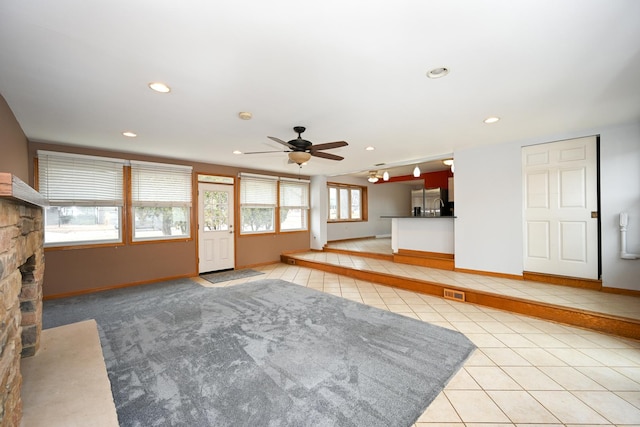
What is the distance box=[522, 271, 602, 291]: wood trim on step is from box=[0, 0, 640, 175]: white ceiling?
7.36 feet

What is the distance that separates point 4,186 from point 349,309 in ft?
11.1

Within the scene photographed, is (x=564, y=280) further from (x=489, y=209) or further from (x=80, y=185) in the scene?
(x=80, y=185)

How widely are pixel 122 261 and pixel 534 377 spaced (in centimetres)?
604

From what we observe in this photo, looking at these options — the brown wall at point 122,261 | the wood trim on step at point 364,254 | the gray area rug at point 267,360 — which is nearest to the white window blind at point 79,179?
the brown wall at point 122,261

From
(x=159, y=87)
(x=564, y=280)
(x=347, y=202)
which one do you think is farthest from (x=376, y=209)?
(x=159, y=87)

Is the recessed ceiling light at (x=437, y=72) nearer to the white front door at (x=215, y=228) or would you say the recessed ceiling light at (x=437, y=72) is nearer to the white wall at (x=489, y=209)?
the white wall at (x=489, y=209)

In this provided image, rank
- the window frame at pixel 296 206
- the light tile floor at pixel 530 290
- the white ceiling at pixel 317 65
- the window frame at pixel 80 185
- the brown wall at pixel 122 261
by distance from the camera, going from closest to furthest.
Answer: the white ceiling at pixel 317 65 → the light tile floor at pixel 530 290 → the window frame at pixel 80 185 → the brown wall at pixel 122 261 → the window frame at pixel 296 206

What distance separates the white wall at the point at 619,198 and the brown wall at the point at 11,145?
724 cm

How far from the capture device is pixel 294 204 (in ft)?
24.8

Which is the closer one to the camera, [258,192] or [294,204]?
[258,192]

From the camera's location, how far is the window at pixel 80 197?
4.16m

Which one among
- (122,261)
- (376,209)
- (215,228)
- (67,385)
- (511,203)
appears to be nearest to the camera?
(67,385)

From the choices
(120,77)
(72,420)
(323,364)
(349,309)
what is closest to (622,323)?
(349,309)

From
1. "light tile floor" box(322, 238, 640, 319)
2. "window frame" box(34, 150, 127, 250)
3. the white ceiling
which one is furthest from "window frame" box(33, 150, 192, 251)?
"light tile floor" box(322, 238, 640, 319)
